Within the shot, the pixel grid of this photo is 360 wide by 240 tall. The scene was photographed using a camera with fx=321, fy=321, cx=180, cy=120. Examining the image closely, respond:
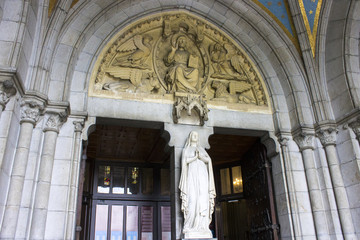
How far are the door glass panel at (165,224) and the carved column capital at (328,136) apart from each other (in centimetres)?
467

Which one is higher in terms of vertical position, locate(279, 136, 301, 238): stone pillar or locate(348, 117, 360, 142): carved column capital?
locate(348, 117, 360, 142): carved column capital

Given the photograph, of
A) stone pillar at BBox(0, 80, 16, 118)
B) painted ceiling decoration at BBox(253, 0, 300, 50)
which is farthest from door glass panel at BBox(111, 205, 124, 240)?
painted ceiling decoration at BBox(253, 0, 300, 50)

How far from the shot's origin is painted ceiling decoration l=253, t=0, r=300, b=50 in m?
7.05

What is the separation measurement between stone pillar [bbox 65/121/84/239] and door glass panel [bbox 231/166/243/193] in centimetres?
480

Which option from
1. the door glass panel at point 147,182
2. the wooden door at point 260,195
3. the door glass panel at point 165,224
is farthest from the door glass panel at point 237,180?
the door glass panel at point 147,182

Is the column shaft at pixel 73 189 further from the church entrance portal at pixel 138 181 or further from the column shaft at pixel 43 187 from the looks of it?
the church entrance portal at pixel 138 181

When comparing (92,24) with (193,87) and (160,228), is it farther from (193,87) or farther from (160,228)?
(160,228)

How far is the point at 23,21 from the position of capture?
4.78 meters

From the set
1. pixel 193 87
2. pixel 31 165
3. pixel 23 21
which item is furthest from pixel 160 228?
pixel 23 21

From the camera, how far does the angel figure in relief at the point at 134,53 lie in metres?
6.55

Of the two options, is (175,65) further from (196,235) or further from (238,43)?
(196,235)

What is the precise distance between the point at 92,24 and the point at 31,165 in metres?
2.85

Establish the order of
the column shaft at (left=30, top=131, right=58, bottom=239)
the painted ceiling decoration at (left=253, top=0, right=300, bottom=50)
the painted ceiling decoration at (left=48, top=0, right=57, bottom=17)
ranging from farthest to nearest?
1. the painted ceiling decoration at (left=253, top=0, right=300, bottom=50)
2. the painted ceiling decoration at (left=48, top=0, right=57, bottom=17)
3. the column shaft at (left=30, top=131, right=58, bottom=239)

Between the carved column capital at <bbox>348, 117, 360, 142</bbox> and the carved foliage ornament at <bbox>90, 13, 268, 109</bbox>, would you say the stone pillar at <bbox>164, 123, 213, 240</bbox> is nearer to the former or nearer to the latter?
the carved foliage ornament at <bbox>90, 13, 268, 109</bbox>
